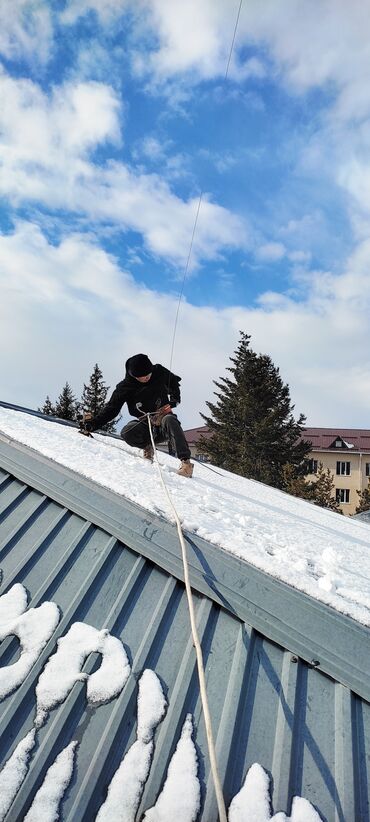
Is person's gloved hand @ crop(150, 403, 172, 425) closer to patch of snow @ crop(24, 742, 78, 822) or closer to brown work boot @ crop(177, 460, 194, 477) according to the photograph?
brown work boot @ crop(177, 460, 194, 477)

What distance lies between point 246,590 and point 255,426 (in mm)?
29174

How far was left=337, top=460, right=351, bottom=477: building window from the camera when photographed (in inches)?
1638

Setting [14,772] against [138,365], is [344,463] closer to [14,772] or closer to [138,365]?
[138,365]

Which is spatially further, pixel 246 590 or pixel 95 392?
pixel 95 392

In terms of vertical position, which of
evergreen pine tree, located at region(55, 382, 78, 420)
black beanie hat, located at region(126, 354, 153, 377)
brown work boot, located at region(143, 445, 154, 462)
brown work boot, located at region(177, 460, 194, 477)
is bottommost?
brown work boot, located at region(177, 460, 194, 477)

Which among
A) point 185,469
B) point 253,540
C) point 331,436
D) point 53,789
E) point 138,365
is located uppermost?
point 331,436

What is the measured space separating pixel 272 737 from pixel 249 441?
96.8 feet

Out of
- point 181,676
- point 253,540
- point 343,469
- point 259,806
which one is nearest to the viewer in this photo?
point 259,806

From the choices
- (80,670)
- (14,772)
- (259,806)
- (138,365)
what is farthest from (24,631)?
(138,365)

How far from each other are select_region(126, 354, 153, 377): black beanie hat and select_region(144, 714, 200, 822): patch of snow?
396cm

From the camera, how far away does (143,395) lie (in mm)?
5402

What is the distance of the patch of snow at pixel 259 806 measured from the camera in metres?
1.26

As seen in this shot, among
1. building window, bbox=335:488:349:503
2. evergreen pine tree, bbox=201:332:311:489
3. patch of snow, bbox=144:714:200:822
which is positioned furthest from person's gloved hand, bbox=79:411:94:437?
building window, bbox=335:488:349:503

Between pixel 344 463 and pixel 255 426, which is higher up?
pixel 344 463
